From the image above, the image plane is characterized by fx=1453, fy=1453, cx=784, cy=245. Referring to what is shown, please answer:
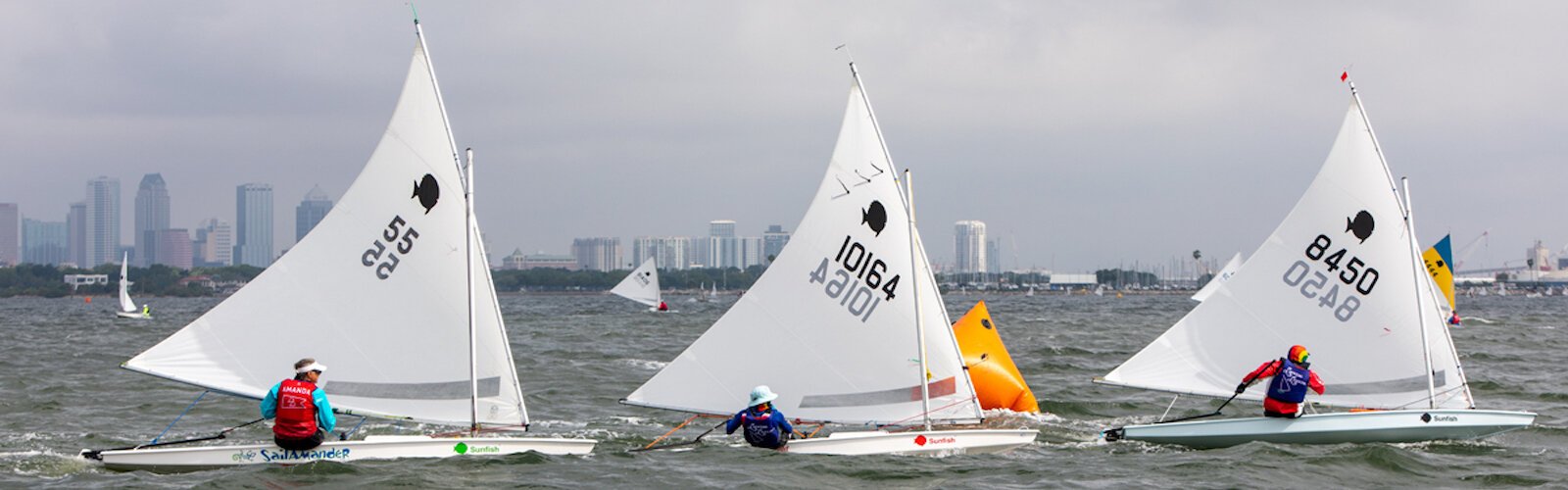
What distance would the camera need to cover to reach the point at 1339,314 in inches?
813

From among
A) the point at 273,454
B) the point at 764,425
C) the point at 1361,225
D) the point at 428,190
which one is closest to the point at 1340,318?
the point at 1361,225

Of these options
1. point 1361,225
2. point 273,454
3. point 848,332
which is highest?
point 1361,225

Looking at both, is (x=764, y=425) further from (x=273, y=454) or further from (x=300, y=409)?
(x=273, y=454)

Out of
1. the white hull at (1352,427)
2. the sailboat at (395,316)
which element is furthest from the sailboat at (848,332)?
the white hull at (1352,427)

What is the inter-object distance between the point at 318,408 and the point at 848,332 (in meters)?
6.59

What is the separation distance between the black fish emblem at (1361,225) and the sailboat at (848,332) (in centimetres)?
586

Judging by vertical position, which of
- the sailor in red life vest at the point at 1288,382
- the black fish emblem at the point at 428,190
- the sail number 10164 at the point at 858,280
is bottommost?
the sailor in red life vest at the point at 1288,382

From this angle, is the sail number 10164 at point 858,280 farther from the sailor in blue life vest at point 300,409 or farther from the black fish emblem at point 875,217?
the sailor in blue life vest at point 300,409

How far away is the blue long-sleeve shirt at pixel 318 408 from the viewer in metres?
15.5

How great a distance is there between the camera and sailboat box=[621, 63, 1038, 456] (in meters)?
18.5

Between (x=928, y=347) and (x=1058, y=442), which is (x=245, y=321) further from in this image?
(x=1058, y=442)

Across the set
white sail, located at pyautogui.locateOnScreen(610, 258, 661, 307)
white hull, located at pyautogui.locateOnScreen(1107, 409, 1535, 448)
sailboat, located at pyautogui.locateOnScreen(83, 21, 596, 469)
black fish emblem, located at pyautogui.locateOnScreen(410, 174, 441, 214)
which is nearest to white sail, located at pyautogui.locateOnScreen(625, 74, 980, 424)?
sailboat, located at pyautogui.locateOnScreen(83, 21, 596, 469)

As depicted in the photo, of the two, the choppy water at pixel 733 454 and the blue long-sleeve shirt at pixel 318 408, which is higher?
the blue long-sleeve shirt at pixel 318 408

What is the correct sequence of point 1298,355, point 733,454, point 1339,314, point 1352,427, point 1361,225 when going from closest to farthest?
point 733,454 < point 1298,355 < point 1352,427 < point 1361,225 < point 1339,314
